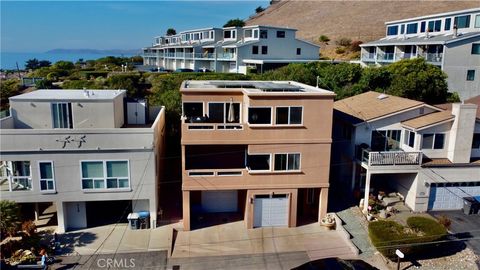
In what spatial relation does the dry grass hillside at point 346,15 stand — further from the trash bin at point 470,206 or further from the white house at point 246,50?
the trash bin at point 470,206

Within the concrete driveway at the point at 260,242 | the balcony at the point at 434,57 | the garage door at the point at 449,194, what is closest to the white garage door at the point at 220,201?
the concrete driveway at the point at 260,242

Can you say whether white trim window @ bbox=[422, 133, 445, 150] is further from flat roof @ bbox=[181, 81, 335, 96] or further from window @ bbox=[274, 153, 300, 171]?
window @ bbox=[274, 153, 300, 171]

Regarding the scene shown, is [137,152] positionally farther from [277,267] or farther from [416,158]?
[416,158]

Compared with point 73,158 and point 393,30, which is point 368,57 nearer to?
point 393,30

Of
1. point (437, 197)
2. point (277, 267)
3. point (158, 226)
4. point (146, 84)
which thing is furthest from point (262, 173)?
point (146, 84)

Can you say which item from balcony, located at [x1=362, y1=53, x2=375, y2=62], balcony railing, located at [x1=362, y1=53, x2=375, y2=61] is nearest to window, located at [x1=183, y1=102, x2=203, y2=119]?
balcony, located at [x1=362, y1=53, x2=375, y2=62]

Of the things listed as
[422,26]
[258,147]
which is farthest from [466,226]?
[422,26]

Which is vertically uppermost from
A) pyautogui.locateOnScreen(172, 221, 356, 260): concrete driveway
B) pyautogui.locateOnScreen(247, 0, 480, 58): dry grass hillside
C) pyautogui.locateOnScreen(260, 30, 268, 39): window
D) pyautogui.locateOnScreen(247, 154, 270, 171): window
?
pyautogui.locateOnScreen(247, 0, 480, 58): dry grass hillside
